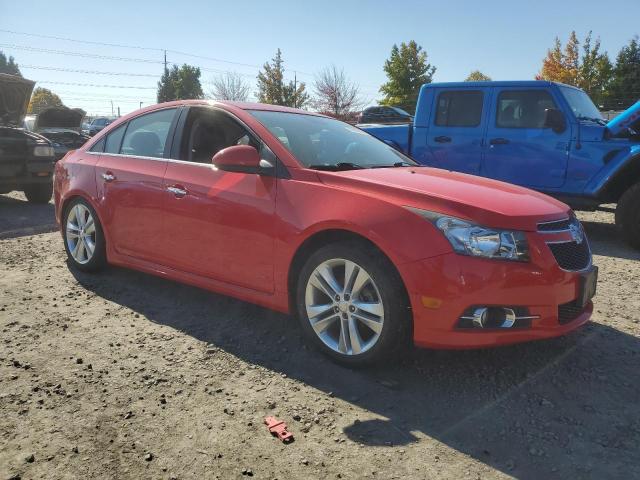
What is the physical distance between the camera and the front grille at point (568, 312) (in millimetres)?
2859

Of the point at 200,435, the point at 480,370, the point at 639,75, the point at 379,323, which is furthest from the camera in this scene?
the point at 639,75

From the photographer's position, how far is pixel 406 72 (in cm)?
4066

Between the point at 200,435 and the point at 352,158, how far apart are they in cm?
215

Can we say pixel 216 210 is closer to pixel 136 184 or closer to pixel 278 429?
pixel 136 184

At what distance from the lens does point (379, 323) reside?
113 inches

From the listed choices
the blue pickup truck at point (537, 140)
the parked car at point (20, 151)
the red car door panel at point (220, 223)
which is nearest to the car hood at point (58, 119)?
the parked car at point (20, 151)

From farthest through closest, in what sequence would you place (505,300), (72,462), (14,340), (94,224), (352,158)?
(94,224) < (352,158) < (14,340) < (505,300) < (72,462)

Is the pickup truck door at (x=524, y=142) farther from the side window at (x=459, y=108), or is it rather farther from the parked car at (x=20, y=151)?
the parked car at (x=20, y=151)

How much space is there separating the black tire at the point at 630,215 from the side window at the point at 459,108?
2166 millimetres

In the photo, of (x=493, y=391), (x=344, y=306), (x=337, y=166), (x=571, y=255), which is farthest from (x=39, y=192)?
(x=571, y=255)

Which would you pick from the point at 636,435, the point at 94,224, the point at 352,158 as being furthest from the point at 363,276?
the point at 94,224

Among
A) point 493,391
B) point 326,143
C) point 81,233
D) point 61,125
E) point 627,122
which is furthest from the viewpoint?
point 61,125

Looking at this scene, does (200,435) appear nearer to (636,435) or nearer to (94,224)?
(636,435)

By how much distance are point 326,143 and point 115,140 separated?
2.07 metres
